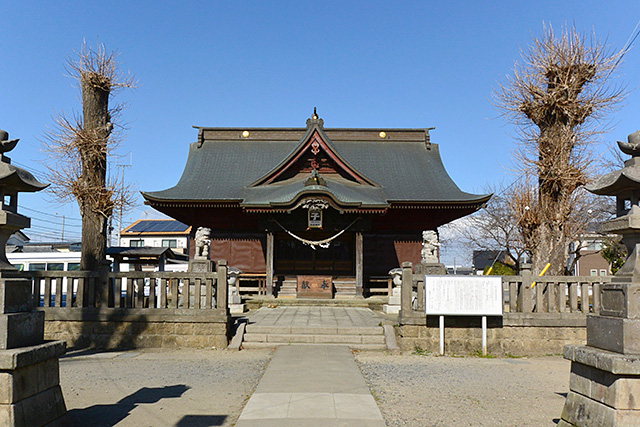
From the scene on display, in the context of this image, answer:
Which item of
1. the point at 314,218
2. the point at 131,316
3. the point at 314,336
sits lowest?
the point at 314,336

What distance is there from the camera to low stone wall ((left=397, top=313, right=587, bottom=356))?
35.4 feet

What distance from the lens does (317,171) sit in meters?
19.5

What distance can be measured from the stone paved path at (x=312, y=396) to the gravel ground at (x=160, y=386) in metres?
0.33

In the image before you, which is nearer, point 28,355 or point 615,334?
point 28,355

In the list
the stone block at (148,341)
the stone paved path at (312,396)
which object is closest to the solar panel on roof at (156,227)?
the stone block at (148,341)

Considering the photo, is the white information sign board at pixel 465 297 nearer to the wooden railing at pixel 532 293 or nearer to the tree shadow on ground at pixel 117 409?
the wooden railing at pixel 532 293

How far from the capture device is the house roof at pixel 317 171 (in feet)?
62.4

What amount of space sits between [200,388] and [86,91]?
11.6 metres

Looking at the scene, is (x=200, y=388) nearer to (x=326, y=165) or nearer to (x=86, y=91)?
(x=86, y=91)

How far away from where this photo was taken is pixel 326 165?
21.0 meters

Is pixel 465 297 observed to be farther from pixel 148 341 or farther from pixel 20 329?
pixel 20 329

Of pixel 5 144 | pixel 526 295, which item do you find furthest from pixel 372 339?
pixel 5 144

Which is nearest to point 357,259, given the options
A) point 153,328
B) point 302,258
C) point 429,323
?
point 302,258

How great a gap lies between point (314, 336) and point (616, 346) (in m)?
7.34
